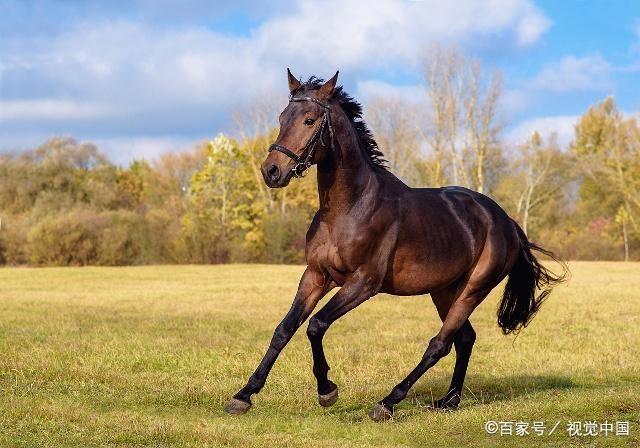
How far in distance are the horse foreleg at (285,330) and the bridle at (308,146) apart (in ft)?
3.00

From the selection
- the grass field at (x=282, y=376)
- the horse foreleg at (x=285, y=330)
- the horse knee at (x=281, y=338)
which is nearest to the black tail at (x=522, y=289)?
the grass field at (x=282, y=376)

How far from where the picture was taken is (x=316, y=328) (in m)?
6.62

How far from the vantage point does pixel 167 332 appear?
1475 centimetres

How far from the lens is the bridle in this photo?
641 cm

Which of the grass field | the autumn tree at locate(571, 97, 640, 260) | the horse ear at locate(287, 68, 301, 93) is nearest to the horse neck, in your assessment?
the horse ear at locate(287, 68, 301, 93)

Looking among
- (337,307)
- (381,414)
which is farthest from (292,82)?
(381,414)

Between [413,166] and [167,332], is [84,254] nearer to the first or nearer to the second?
[413,166]

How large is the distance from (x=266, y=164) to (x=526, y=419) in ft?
10.2

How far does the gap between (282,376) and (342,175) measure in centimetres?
347

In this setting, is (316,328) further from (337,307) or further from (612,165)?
(612,165)

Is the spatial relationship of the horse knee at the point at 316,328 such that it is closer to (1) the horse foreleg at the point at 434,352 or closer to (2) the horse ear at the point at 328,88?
(1) the horse foreleg at the point at 434,352

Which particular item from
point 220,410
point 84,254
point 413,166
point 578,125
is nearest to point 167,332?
point 220,410

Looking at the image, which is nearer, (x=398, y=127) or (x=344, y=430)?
(x=344, y=430)

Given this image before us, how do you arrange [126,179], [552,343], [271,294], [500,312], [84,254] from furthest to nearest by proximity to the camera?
[126,179] → [84,254] → [271,294] → [552,343] → [500,312]
